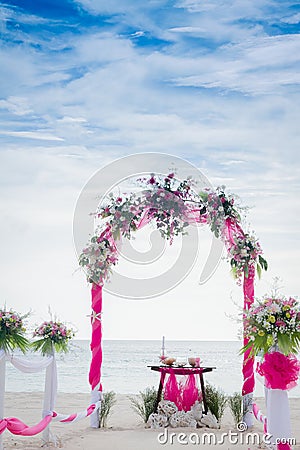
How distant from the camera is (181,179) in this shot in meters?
8.40

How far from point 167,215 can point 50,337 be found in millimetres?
2294

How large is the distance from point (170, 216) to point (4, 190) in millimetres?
5510

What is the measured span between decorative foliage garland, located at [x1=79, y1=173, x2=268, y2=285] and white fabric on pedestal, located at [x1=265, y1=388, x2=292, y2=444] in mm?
2207

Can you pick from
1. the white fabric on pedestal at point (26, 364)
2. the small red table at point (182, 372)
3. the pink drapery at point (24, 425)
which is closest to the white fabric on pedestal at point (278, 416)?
the small red table at point (182, 372)

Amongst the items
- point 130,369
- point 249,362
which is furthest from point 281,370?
point 130,369

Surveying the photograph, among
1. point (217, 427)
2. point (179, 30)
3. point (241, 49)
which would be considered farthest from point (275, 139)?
point (217, 427)

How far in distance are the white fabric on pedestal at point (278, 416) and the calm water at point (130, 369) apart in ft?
39.0

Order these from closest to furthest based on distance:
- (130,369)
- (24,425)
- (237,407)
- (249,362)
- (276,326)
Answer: (276,326), (24,425), (237,407), (249,362), (130,369)

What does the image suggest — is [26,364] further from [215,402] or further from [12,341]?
[215,402]

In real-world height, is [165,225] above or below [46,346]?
above

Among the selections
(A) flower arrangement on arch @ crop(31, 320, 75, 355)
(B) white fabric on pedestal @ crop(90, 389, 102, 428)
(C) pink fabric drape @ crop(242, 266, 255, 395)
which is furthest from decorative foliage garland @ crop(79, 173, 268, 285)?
(B) white fabric on pedestal @ crop(90, 389, 102, 428)

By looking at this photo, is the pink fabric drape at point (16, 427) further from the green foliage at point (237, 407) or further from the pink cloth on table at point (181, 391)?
the green foliage at point (237, 407)

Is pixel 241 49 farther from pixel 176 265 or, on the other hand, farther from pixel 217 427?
pixel 217 427

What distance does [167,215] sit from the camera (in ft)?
27.6
